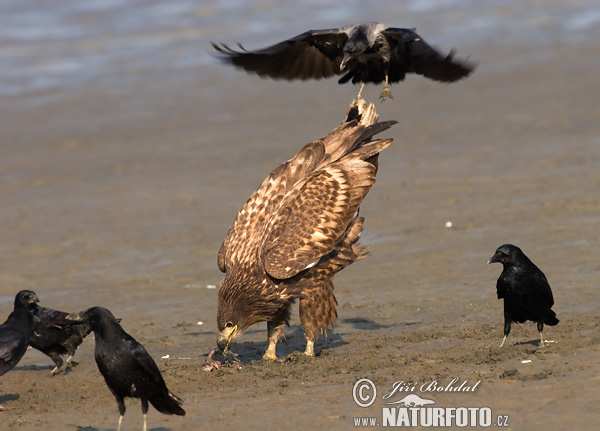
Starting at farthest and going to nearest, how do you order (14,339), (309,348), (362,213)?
(362,213) < (309,348) < (14,339)

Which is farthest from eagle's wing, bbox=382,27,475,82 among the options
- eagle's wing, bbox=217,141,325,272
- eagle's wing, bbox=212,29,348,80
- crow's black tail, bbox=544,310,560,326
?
crow's black tail, bbox=544,310,560,326

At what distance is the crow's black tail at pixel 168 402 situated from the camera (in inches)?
295

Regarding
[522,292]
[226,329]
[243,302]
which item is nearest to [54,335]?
[226,329]

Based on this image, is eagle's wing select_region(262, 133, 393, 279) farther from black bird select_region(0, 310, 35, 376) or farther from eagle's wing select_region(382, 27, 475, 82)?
black bird select_region(0, 310, 35, 376)

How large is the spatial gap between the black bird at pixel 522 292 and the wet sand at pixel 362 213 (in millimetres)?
257

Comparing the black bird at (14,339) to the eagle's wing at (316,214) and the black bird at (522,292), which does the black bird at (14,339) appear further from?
the black bird at (522,292)

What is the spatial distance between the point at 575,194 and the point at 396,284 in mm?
3354

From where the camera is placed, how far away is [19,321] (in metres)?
8.94

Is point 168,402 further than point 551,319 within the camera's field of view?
No

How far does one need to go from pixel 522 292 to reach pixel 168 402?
3.16 meters

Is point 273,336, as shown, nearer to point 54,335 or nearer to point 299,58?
point 54,335

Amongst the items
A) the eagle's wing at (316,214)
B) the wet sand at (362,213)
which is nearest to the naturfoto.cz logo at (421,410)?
the wet sand at (362,213)

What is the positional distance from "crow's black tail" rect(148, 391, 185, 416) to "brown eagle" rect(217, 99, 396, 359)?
1.51 meters

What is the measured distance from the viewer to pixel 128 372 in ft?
24.4
